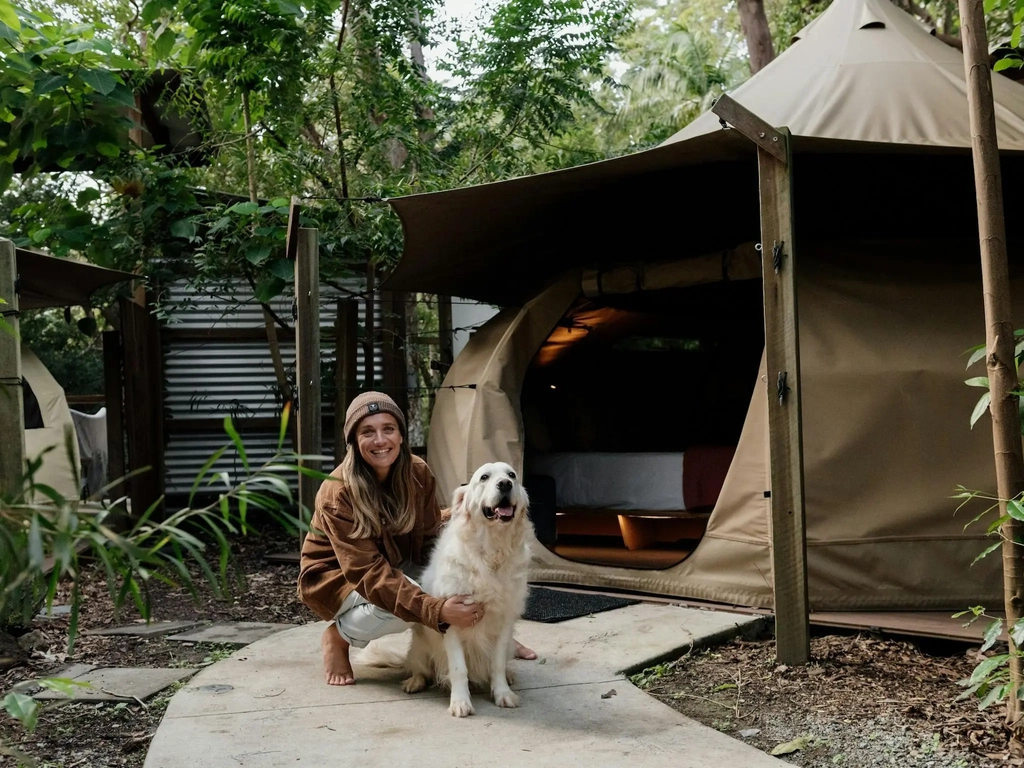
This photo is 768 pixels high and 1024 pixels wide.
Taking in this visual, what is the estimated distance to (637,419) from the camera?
31.3 feet

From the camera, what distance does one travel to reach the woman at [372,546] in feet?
12.8

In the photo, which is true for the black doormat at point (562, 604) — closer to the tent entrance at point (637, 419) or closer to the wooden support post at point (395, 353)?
the tent entrance at point (637, 419)

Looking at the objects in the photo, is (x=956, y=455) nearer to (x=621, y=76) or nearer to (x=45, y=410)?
(x=45, y=410)

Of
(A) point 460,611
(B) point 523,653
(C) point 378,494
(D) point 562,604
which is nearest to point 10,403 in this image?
(C) point 378,494

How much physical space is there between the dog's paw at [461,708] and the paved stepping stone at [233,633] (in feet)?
6.02

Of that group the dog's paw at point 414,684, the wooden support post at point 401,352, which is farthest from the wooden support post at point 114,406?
the dog's paw at point 414,684

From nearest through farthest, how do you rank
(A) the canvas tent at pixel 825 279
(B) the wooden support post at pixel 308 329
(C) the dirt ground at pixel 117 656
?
(C) the dirt ground at pixel 117 656 < (A) the canvas tent at pixel 825 279 < (B) the wooden support post at pixel 308 329

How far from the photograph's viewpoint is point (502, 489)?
384 cm

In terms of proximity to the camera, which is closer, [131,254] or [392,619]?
[392,619]

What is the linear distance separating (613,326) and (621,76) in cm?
2003

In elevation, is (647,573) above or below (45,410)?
below

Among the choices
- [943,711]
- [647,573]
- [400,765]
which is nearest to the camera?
[400,765]

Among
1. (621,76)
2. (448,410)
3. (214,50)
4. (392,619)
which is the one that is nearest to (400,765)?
(392,619)

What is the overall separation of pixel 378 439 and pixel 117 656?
7.07ft
